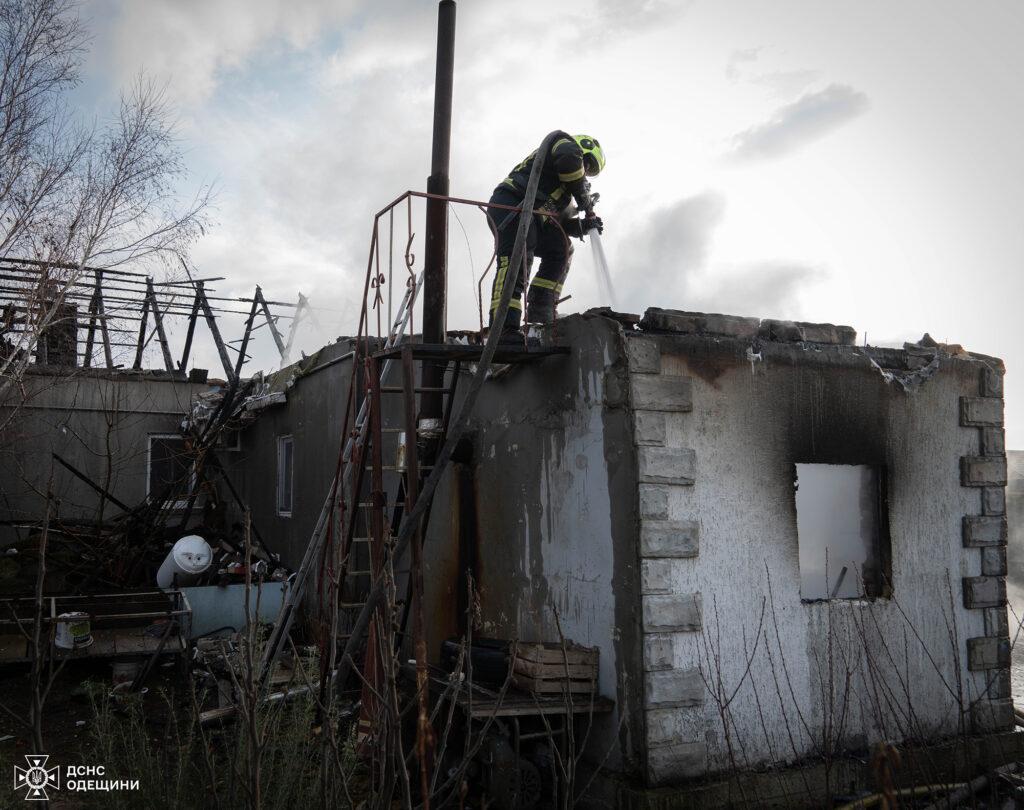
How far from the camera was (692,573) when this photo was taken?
5809mm

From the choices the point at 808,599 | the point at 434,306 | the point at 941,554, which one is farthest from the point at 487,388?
the point at 941,554

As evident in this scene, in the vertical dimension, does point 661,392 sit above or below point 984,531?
above

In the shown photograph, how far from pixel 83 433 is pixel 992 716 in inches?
564

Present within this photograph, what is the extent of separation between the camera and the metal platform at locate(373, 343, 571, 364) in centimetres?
607

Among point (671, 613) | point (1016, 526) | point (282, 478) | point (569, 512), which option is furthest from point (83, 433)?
point (1016, 526)

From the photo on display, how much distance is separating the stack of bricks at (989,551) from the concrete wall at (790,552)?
0.02 meters

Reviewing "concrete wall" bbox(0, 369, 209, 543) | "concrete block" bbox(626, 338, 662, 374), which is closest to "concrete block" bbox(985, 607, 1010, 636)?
"concrete block" bbox(626, 338, 662, 374)

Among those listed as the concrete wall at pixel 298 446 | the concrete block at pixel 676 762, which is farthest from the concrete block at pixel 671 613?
the concrete wall at pixel 298 446

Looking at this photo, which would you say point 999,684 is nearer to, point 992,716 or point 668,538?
point 992,716

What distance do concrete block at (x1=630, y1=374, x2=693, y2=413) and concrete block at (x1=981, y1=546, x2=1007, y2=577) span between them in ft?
10.8

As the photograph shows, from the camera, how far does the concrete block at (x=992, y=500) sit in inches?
287

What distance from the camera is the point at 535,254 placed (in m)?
7.25

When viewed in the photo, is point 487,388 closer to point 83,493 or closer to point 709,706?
point 709,706

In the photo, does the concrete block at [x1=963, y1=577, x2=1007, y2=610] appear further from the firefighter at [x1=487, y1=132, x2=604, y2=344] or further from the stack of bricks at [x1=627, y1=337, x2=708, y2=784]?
the firefighter at [x1=487, y1=132, x2=604, y2=344]
